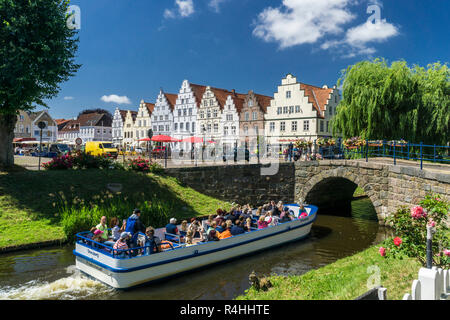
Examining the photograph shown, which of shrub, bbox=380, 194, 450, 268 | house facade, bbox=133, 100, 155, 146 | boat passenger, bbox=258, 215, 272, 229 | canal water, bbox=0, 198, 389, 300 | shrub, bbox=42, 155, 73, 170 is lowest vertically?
canal water, bbox=0, 198, 389, 300

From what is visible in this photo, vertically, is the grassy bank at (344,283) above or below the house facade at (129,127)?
below

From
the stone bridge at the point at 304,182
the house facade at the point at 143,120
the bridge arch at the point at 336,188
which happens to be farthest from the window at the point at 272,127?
the house facade at the point at 143,120

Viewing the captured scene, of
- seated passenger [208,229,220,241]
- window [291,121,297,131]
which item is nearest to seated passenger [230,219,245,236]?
seated passenger [208,229,220,241]

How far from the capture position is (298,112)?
45.2m

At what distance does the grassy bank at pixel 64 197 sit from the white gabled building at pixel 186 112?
121 ft

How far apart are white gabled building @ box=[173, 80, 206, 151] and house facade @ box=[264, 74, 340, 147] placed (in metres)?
14.8

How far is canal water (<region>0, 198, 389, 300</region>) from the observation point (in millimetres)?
9336

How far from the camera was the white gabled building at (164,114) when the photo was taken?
62.0 metres

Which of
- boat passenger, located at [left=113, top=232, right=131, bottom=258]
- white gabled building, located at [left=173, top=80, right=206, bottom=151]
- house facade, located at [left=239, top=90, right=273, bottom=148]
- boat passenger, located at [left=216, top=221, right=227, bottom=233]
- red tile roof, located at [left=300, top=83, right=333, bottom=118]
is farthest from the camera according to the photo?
white gabled building, located at [left=173, top=80, right=206, bottom=151]

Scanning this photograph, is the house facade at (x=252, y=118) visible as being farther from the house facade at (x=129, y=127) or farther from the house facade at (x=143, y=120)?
the house facade at (x=129, y=127)

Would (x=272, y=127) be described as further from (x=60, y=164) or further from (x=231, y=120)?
(x=60, y=164)

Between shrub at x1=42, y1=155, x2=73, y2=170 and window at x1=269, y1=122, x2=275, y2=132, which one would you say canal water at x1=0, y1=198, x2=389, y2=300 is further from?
window at x1=269, y1=122, x2=275, y2=132
